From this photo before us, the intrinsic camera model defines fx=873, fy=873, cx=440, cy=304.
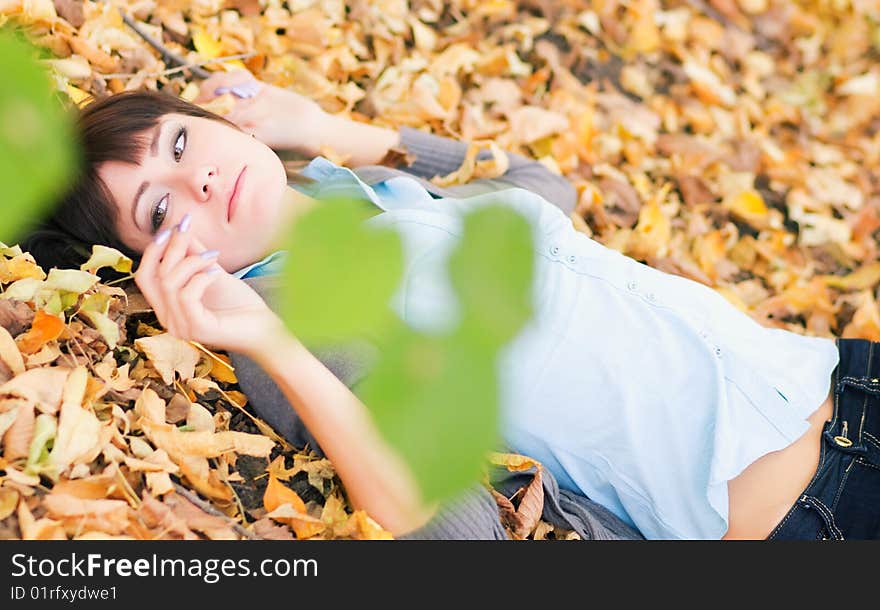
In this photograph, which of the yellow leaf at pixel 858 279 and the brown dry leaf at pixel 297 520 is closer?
the brown dry leaf at pixel 297 520

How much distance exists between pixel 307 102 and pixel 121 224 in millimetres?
537

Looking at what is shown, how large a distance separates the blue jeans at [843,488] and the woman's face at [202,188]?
2.74 feet

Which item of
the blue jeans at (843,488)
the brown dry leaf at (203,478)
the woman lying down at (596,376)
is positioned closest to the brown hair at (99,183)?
the woman lying down at (596,376)

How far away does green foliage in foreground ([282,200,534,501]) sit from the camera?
0.29m

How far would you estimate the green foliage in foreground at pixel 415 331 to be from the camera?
0.29 m

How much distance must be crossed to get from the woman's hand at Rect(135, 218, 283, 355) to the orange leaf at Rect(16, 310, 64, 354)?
171 mm

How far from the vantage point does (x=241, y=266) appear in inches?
48.3

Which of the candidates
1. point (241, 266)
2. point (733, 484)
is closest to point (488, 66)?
point (241, 266)

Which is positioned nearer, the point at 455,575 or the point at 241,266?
the point at 455,575

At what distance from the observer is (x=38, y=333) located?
106cm

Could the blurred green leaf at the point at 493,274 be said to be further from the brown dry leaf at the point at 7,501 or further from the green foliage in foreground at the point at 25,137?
the brown dry leaf at the point at 7,501

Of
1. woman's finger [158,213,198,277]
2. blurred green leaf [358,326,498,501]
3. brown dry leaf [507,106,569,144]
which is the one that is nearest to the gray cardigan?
woman's finger [158,213,198,277]

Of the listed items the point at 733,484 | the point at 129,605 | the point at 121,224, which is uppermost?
the point at 121,224

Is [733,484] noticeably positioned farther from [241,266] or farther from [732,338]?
[241,266]
